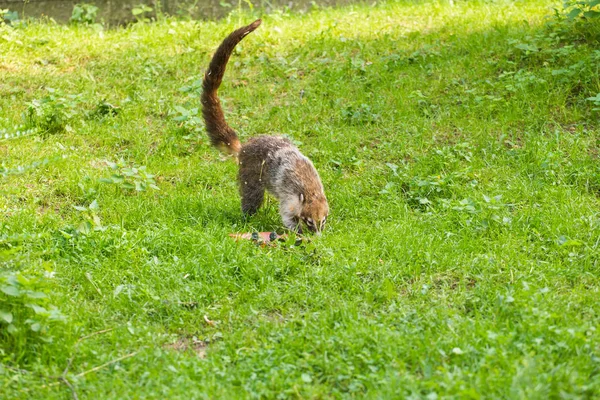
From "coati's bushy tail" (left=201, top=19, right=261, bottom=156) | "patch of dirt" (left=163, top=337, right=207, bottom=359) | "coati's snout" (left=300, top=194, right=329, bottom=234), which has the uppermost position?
"coati's bushy tail" (left=201, top=19, right=261, bottom=156)

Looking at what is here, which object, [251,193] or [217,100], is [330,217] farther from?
[217,100]

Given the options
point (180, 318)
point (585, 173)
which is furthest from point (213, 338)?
point (585, 173)

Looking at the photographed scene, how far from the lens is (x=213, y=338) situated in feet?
14.7

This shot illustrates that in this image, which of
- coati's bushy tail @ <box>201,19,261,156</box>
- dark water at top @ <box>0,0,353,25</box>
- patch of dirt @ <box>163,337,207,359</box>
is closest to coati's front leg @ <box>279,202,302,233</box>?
coati's bushy tail @ <box>201,19,261,156</box>

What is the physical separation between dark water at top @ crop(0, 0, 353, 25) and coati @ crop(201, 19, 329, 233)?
15.1 ft

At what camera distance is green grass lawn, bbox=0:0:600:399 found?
4023 mm

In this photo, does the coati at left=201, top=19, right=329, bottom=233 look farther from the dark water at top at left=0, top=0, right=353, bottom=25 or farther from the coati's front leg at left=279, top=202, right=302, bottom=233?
the dark water at top at left=0, top=0, right=353, bottom=25

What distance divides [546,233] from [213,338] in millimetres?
2714

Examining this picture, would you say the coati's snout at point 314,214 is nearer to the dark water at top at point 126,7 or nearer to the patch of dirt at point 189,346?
the patch of dirt at point 189,346

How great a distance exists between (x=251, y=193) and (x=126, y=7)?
566 cm

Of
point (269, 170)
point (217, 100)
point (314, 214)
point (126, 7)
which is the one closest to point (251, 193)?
point (269, 170)

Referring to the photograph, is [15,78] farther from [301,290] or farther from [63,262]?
[301,290]

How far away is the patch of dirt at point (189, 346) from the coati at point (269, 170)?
172 cm

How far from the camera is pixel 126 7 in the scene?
10.6 metres
